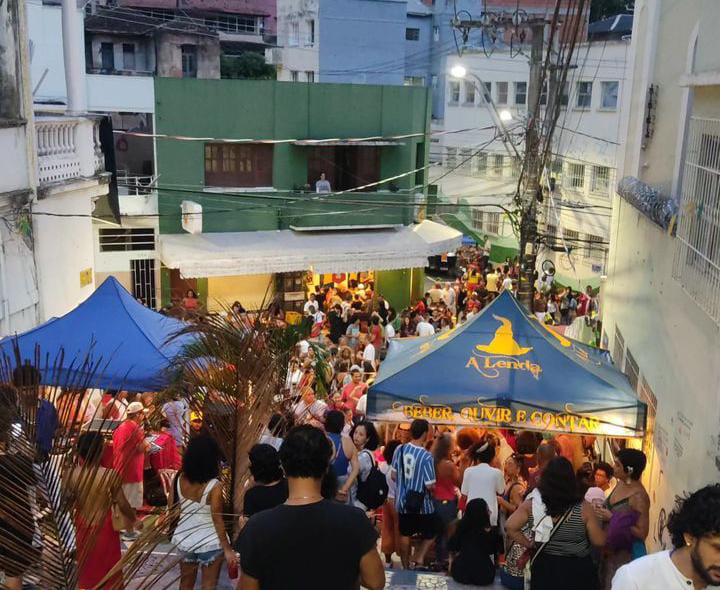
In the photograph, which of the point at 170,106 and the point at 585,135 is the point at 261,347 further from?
the point at 585,135

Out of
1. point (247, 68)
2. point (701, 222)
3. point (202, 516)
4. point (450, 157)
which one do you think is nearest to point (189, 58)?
point (247, 68)

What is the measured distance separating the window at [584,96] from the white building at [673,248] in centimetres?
2026

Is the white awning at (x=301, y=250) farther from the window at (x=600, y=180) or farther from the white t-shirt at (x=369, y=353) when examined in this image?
the window at (x=600, y=180)

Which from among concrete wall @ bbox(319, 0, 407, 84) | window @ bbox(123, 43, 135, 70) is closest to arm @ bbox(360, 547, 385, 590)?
window @ bbox(123, 43, 135, 70)

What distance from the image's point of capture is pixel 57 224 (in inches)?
486

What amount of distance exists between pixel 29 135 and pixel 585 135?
23108mm

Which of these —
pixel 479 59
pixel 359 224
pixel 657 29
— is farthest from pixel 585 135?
pixel 657 29

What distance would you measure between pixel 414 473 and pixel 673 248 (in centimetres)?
314

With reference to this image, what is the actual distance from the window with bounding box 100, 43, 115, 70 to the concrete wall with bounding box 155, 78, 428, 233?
1385cm

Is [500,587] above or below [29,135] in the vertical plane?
below

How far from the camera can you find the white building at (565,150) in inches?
1131

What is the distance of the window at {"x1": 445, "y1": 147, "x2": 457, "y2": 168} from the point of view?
124 feet

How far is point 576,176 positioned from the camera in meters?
30.6

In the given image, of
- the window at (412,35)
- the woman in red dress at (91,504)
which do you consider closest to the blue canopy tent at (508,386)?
the woman in red dress at (91,504)
